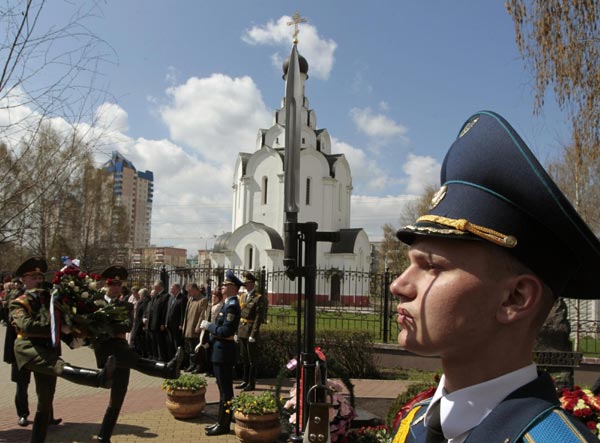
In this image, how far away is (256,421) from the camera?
19.8ft

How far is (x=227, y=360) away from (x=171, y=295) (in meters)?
5.91

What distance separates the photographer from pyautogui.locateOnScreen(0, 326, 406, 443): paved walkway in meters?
6.52

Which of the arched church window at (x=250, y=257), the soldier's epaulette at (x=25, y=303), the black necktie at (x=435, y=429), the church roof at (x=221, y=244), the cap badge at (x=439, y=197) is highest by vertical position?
the church roof at (x=221, y=244)

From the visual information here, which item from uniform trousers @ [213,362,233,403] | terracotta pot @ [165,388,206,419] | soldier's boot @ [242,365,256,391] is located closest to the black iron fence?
soldier's boot @ [242,365,256,391]

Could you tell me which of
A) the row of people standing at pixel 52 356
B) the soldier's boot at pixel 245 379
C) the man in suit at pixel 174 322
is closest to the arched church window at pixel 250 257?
the man in suit at pixel 174 322

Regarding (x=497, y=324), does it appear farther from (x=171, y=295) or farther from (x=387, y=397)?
(x=171, y=295)

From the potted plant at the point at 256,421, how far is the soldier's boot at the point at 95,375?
69.5 inches

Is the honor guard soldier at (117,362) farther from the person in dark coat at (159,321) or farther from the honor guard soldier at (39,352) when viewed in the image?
the person in dark coat at (159,321)

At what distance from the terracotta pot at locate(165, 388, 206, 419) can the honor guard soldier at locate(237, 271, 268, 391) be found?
2.20 metres

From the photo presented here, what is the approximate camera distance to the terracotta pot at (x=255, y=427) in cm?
604

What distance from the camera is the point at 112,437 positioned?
6.48 meters

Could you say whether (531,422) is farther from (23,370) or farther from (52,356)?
(23,370)

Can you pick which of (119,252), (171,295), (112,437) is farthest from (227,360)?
(119,252)

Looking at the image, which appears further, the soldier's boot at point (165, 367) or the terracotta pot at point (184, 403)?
the terracotta pot at point (184, 403)
